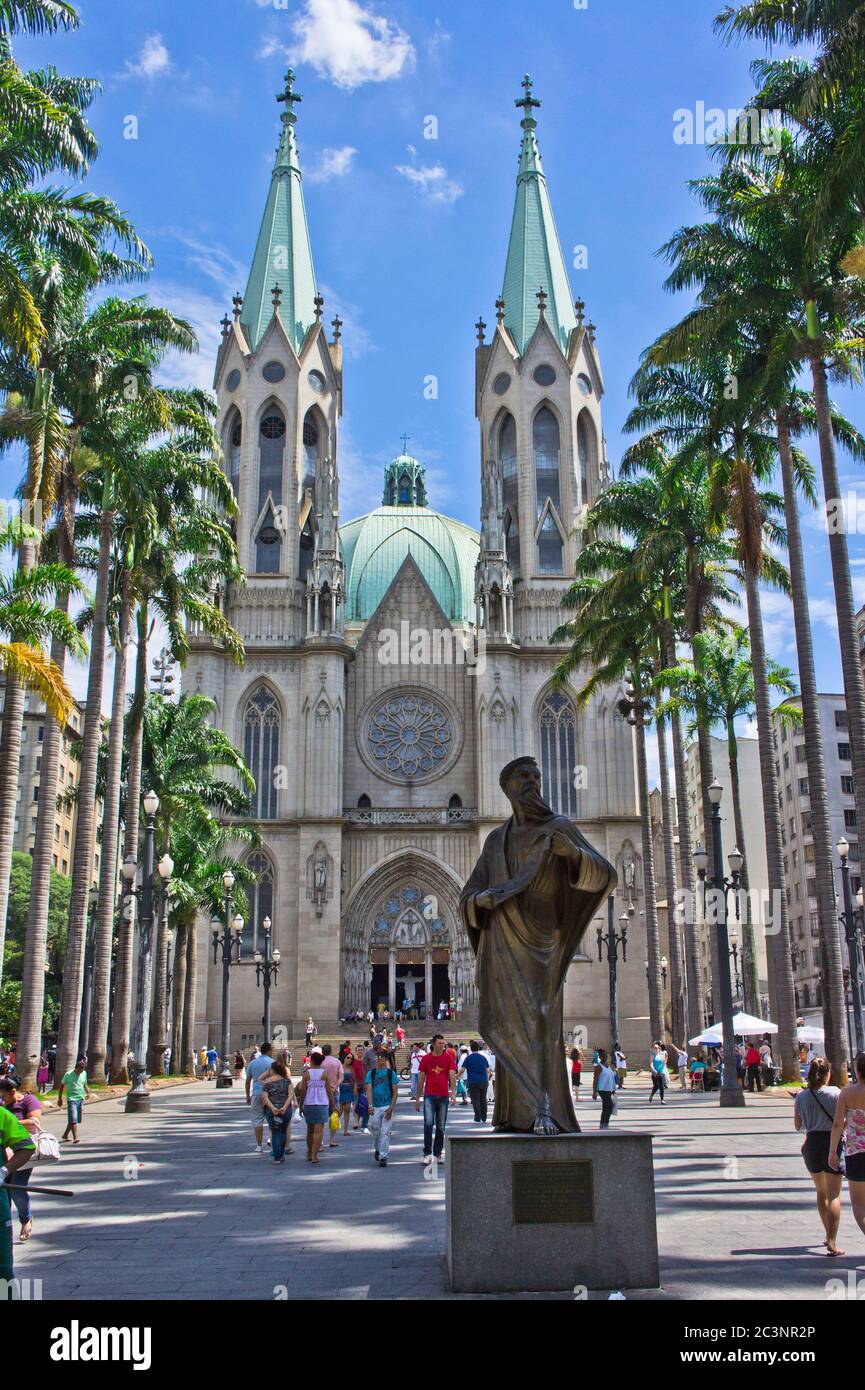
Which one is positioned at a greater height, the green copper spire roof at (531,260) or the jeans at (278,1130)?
the green copper spire roof at (531,260)

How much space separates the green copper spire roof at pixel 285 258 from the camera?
55406 millimetres

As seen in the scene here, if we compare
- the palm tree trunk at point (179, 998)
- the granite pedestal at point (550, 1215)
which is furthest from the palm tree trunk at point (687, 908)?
the granite pedestal at point (550, 1215)

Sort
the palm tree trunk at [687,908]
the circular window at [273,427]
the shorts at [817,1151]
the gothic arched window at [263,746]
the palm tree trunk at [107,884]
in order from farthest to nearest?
1. the circular window at [273,427]
2. the gothic arched window at [263,746]
3. the palm tree trunk at [687,908]
4. the palm tree trunk at [107,884]
5. the shorts at [817,1151]

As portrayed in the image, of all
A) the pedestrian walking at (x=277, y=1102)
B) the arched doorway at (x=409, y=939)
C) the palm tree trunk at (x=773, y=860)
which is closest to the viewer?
the pedestrian walking at (x=277, y=1102)

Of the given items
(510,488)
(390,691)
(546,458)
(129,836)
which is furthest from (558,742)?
(129,836)

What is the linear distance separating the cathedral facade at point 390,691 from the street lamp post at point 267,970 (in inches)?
40.5

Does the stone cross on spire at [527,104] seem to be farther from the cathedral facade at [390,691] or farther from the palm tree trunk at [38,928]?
the palm tree trunk at [38,928]

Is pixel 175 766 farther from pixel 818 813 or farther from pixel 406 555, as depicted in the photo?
pixel 406 555

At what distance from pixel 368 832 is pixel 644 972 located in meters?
11.9

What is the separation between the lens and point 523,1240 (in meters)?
6.87

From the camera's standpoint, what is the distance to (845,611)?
20.7 m

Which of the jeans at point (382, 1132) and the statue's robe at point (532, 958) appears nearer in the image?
the statue's robe at point (532, 958)
